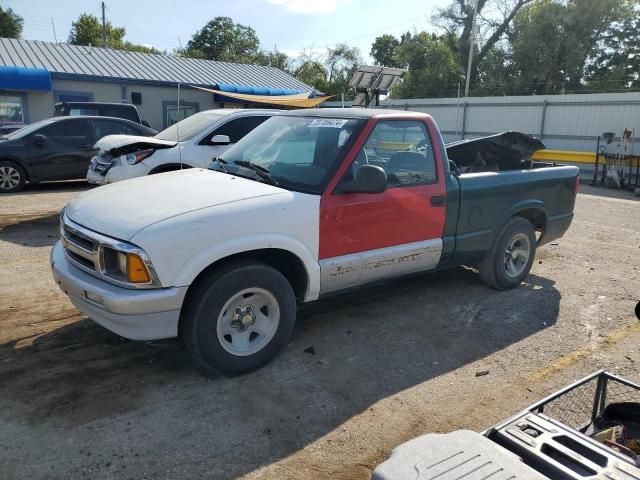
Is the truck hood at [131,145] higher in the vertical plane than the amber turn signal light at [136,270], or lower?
higher

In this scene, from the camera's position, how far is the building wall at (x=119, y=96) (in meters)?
19.6

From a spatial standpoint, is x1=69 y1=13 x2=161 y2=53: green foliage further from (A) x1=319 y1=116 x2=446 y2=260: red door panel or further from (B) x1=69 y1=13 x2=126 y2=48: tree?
(A) x1=319 y1=116 x2=446 y2=260: red door panel

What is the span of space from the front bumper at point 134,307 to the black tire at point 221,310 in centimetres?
12

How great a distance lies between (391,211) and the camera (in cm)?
436

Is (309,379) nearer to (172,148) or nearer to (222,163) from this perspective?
(222,163)

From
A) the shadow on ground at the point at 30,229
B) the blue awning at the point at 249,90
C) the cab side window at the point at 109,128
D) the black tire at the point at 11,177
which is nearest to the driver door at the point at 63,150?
the cab side window at the point at 109,128

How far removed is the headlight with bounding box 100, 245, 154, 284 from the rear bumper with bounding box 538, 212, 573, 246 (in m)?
4.52

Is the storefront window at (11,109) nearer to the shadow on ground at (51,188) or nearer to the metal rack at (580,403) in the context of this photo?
the shadow on ground at (51,188)

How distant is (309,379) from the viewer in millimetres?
3756

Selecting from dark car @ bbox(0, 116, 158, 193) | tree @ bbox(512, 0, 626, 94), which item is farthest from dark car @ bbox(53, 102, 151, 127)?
tree @ bbox(512, 0, 626, 94)

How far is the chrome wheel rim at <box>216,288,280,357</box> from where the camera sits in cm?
362

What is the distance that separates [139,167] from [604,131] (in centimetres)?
1549

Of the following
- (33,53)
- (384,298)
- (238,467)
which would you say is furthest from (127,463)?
(33,53)

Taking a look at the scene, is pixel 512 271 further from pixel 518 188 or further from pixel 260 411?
pixel 260 411
